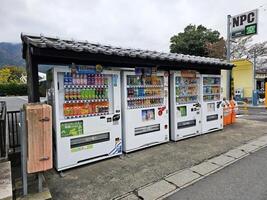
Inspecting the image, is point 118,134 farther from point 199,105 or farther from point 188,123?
point 199,105

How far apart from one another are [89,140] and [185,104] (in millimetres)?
3225

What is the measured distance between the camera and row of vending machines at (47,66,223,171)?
4297mm

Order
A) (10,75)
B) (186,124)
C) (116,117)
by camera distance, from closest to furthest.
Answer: (116,117) → (186,124) → (10,75)

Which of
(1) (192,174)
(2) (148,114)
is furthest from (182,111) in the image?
(1) (192,174)

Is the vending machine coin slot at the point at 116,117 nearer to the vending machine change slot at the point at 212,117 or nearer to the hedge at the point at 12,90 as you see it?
the vending machine change slot at the point at 212,117

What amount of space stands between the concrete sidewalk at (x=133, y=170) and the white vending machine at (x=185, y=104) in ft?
1.16

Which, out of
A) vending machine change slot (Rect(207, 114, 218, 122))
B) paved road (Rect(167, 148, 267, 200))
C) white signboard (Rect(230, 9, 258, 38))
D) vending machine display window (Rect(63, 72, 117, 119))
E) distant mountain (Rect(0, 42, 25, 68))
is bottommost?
paved road (Rect(167, 148, 267, 200))

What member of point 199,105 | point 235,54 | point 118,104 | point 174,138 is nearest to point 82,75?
point 118,104

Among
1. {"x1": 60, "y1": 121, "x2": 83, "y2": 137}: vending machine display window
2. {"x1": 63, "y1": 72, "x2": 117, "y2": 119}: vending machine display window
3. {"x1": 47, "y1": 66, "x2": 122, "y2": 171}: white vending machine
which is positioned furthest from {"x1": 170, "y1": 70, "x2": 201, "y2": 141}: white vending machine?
{"x1": 60, "y1": 121, "x2": 83, "y2": 137}: vending machine display window

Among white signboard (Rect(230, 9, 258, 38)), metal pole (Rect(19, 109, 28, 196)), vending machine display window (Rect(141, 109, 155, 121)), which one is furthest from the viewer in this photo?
white signboard (Rect(230, 9, 258, 38))

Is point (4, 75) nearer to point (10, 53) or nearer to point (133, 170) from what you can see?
point (133, 170)

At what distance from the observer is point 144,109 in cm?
555

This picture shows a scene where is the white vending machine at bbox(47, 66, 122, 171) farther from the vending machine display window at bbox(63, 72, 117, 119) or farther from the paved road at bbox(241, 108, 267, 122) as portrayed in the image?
the paved road at bbox(241, 108, 267, 122)

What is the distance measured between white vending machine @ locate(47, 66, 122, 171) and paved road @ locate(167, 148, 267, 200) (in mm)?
2042
